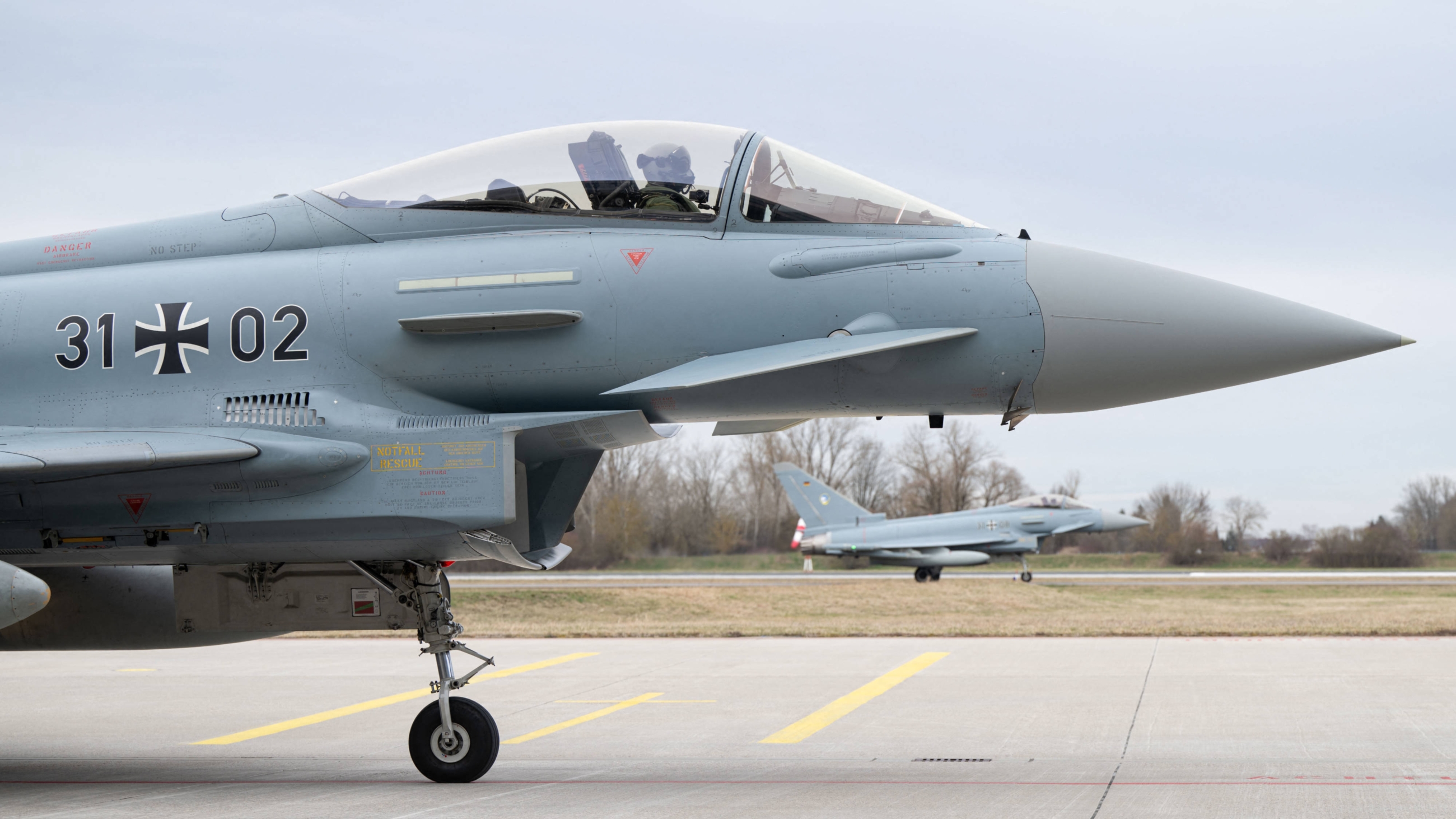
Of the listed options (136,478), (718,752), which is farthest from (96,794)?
(718,752)

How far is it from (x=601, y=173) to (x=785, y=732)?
4.62 meters

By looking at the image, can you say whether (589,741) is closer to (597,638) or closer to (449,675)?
(449,675)

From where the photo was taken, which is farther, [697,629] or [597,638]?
[697,629]

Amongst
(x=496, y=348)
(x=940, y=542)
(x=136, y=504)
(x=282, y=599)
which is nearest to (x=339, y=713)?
(x=282, y=599)

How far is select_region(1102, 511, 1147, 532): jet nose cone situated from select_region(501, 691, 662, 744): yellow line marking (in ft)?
98.6

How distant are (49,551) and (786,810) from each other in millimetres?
4311

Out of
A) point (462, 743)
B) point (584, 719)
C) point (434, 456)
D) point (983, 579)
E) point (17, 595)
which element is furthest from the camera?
point (983, 579)

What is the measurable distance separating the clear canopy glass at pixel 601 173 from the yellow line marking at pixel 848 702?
4.14 metres

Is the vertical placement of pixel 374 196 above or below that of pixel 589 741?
above

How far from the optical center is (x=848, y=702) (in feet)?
34.3

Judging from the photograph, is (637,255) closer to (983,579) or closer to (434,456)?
(434,456)

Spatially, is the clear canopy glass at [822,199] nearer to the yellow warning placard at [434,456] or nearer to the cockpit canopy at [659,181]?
the cockpit canopy at [659,181]

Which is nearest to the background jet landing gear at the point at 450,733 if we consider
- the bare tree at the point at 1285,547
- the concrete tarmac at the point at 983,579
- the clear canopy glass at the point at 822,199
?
the clear canopy glass at the point at 822,199

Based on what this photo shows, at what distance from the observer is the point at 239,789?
6727 millimetres
